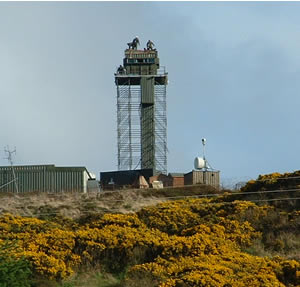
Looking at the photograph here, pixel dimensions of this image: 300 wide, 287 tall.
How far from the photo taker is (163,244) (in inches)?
561

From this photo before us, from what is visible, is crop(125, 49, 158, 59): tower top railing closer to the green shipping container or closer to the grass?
the green shipping container

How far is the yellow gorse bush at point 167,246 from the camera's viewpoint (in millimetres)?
11070

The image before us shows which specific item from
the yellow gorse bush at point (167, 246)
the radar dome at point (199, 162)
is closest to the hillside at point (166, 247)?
the yellow gorse bush at point (167, 246)

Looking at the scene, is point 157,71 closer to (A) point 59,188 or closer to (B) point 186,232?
(A) point 59,188

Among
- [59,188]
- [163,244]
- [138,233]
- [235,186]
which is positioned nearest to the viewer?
[163,244]

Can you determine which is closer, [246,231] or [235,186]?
[246,231]

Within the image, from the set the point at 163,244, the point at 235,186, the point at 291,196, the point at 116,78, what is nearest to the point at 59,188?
the point at 235,186

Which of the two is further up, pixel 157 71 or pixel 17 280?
pixel 157 71

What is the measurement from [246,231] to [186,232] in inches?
69.1

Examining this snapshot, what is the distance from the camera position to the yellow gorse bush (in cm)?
1107

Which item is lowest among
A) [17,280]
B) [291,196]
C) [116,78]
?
[17,280]

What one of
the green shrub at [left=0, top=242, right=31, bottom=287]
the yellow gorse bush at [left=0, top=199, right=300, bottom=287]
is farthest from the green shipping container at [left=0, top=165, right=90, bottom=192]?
the green shrub at [left=0, top=242, right=31, bottom=287]

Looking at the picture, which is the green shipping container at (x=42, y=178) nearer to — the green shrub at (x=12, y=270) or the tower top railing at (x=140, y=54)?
the tower top railing at (x=140, y=54)

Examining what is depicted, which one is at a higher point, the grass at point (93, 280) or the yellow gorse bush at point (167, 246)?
the yellow gorse bush at point (167, 246)
